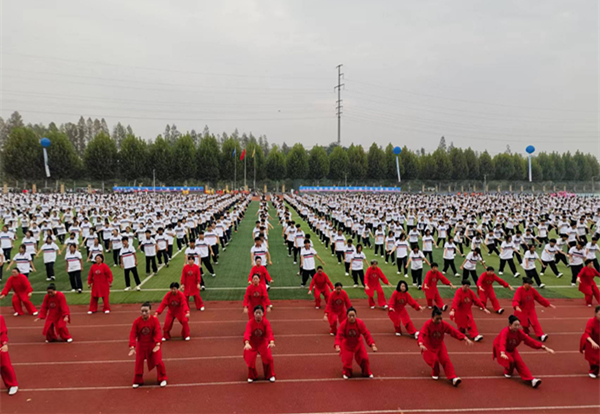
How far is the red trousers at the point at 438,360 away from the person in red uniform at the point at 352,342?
3.11 ft

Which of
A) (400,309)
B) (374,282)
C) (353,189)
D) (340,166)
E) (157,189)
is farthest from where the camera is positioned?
(340,166)

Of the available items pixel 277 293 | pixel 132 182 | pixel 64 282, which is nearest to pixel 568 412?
pixel 277 293

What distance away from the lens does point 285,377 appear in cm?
692

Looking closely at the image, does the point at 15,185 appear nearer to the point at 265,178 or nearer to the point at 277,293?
the point at 265,178

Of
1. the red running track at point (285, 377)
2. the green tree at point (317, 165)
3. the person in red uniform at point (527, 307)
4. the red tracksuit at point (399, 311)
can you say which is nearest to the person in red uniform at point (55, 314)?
the red running track at point (285, 377)

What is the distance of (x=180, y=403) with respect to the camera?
6078 mm

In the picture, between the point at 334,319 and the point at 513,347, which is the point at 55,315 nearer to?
the point at 334,319

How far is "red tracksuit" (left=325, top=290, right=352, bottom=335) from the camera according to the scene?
8516 mm

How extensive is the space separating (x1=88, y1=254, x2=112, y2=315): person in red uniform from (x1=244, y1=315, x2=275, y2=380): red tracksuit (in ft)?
17.3

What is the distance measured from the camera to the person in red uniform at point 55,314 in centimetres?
825

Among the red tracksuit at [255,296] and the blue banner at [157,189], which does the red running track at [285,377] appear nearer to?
the red tracksuit at [255,296]

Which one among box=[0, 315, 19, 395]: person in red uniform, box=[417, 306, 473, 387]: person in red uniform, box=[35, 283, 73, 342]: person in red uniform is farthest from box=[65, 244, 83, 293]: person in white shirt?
box=[417, 306, 473, 387]: person in red uniform

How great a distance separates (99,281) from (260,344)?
225 inches

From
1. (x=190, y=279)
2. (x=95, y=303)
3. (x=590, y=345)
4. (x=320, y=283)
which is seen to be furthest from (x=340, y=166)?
(x=590, y=345)
